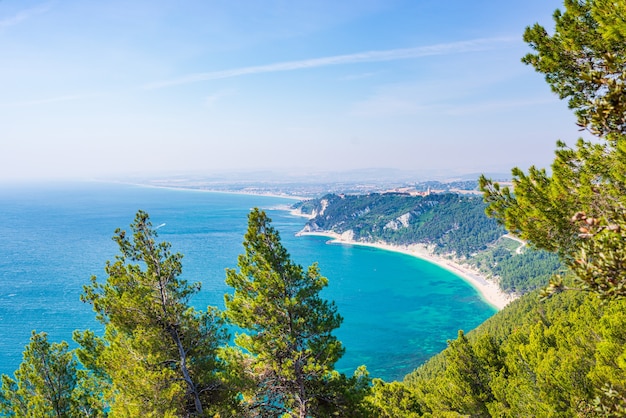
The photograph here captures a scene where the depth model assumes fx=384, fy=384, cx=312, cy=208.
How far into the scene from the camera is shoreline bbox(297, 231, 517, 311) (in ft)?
277

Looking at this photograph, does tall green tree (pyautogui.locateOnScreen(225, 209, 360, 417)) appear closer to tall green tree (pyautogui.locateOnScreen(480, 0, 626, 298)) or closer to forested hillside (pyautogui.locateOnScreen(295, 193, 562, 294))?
tall green tree (pyautogui.locateOnScreen(480, 0, 626, 298))

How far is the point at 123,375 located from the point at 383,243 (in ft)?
472

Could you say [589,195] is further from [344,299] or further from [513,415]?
[344,299]

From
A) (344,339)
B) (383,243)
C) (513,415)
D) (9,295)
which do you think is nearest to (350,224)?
(383,243)

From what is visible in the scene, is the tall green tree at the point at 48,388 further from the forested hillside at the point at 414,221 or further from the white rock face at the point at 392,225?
the white rock face at the point at 392,225

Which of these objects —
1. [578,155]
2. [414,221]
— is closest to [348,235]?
[414,221]

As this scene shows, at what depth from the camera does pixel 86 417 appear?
1153cm

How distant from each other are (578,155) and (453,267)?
116 meters

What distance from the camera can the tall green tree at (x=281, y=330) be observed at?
9867 mm

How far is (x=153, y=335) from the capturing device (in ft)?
31.8

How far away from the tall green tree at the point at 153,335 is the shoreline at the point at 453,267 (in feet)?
262

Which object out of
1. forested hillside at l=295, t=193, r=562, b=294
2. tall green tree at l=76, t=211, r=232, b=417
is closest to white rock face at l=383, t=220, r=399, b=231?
forested hillside at l=295, t=193, r=562, b=294

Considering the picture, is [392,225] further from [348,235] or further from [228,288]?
[228,288]

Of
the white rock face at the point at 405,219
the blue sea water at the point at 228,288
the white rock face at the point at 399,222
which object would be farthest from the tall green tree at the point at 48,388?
the white rock face at the point at 405,219
